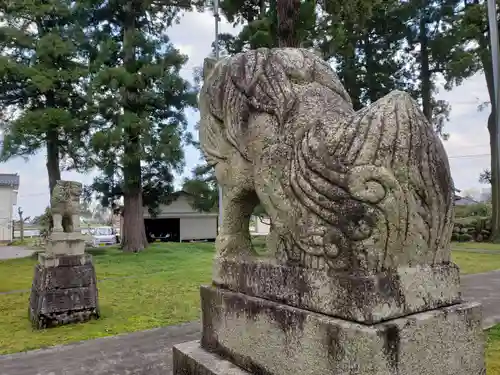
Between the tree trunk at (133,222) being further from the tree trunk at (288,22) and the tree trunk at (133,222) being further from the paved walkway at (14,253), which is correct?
the tree trunk at (288,22)

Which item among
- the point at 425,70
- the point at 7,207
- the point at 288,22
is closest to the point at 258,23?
the point at 288,22

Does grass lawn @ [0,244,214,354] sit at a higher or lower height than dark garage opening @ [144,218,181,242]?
lower

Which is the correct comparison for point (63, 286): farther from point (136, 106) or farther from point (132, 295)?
point (136, 106)

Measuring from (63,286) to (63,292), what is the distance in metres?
0.08

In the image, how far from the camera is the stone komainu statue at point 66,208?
5617 millimetres

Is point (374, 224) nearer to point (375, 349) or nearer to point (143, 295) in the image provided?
point (375, 349)

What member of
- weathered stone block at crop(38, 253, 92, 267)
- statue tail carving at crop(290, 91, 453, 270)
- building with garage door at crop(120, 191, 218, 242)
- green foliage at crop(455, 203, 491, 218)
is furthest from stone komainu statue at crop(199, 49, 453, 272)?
building with garage door at crop(120, 191, 218, 242)

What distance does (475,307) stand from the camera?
1532 mm

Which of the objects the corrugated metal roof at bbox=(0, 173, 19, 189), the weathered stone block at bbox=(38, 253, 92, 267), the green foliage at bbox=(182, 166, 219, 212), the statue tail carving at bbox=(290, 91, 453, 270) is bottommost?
the weathered stone block at bbox=(38, 253, 92, 267)

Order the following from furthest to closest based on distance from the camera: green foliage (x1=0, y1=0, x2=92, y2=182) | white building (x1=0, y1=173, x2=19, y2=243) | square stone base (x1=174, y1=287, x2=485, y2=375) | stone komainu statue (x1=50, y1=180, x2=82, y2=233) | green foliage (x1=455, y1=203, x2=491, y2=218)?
white building (x1=0, y1=173, x2=19, y2=243), green foliage (x1=455, y1=203, x2=491, y2=218), green foliage (x1=0, y1=0, x2=92, y2=182), stone komainu statue (x1=50, y1=180, x2=82, y2=233), square stone base (x1=174, y1=287, x2=485, y2=375)

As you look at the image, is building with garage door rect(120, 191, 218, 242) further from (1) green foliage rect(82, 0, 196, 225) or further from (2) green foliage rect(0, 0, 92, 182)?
(2) green foliage rect(0, 0, 92, 182)

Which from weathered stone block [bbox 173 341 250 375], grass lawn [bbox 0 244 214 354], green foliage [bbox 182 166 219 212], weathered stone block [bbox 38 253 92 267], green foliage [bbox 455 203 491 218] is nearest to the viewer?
weathered stone block [bbox 173 341 250 375]

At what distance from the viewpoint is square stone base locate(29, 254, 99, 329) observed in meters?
5.07

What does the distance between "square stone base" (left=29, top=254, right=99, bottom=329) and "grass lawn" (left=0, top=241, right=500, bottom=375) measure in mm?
160
